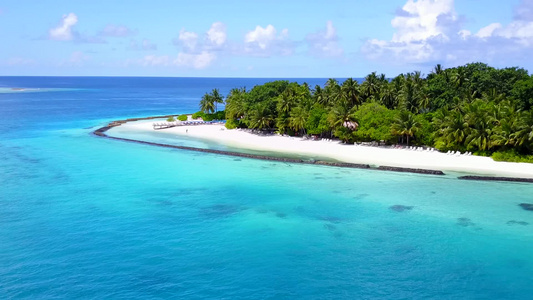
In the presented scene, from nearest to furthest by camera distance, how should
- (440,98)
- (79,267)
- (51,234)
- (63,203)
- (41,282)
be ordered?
(41,282)
(79,267)
(51,234)
(63,203)
(440,98)

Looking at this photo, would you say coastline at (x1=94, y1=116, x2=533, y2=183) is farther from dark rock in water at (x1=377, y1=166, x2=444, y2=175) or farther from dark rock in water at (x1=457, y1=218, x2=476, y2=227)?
dark rock in water at (x1=457, y1=218, x2=476, y2=227)

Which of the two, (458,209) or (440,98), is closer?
(458,209)

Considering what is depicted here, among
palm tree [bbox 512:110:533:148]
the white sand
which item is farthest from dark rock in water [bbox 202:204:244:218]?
palm tree [bbox 512:110:533:148]

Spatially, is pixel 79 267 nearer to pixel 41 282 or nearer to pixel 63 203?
pixel 41 282

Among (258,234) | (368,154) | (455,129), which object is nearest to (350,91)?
(368,154)

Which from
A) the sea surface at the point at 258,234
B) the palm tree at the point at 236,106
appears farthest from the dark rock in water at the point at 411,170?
the palm tree at the point at 236,106

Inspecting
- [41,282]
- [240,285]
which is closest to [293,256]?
[240,285]
